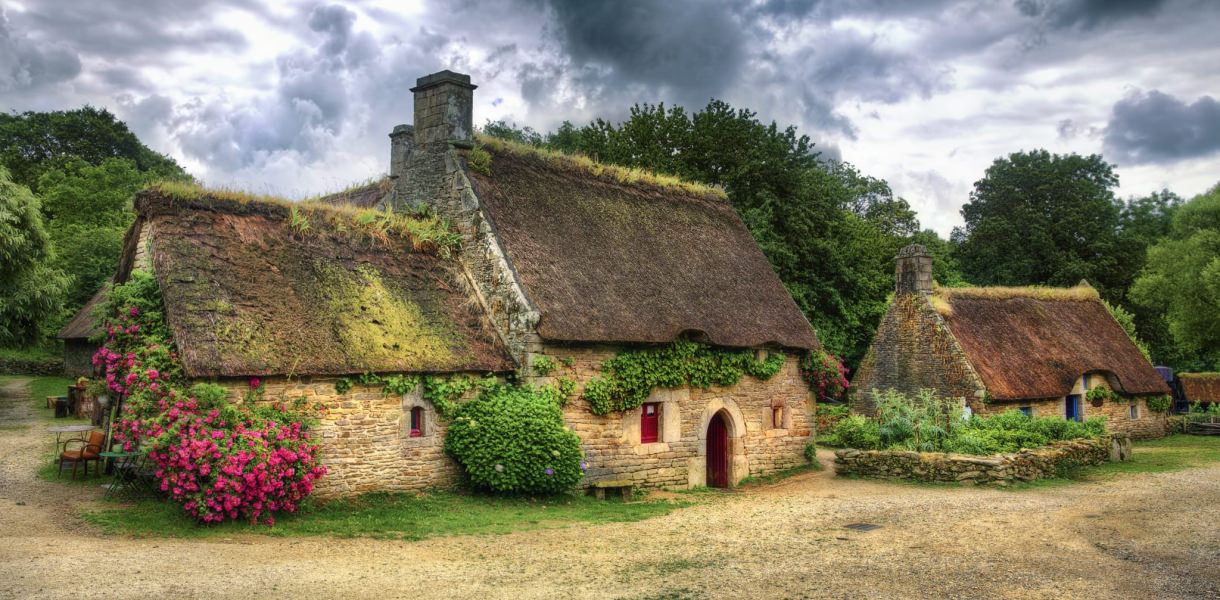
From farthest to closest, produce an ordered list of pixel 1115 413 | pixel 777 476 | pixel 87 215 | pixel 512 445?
1. pixel 87 215
2. pixel 1115 413
3. pixel 777 476
4. pixel 512 445

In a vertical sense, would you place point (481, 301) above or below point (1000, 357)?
above

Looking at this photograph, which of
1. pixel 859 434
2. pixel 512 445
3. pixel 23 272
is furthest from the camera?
pixel 23 272

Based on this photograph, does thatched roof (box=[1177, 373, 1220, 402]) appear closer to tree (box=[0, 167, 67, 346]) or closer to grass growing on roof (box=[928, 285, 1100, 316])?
grass growing on roof (box=[928, 285, 1100, 316])

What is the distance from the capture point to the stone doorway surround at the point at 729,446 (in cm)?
1756

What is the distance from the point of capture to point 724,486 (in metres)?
18.3

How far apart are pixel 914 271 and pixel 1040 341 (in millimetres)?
4735

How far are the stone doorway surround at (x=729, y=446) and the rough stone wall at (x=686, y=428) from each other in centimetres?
2

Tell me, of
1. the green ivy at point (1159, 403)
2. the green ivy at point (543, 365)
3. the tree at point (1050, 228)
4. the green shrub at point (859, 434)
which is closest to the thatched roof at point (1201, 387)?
the green ivy at point (1159, 403)

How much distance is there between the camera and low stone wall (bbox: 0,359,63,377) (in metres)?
33.8

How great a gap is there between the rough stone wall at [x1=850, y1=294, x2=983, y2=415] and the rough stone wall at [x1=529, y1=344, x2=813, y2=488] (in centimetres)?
594

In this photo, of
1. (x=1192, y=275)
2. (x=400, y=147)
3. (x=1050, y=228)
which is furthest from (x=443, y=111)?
(x=1050, y=228)

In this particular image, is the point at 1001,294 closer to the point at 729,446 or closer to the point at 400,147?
the point at 729,446

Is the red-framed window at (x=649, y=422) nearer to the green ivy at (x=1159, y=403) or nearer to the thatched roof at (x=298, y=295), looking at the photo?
the thatched roof at (x=298, y=295)

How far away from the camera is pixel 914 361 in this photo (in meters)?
25.0
